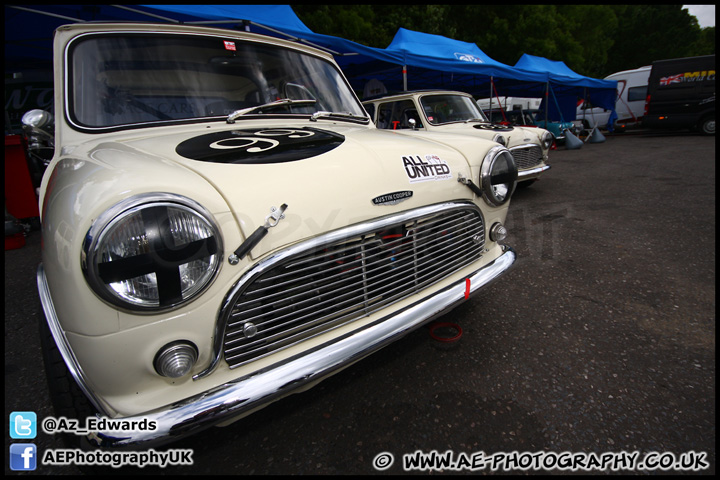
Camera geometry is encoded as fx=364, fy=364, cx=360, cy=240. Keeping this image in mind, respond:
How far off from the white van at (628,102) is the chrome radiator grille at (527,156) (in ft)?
41.3

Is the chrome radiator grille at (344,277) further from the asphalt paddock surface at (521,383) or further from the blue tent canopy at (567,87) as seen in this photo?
the blue tent canopy at (567,87)

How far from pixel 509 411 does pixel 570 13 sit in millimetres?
27975

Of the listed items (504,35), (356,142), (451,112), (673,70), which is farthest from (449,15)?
(356,142)

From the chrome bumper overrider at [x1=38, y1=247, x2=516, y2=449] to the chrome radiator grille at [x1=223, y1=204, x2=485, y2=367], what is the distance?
89mm

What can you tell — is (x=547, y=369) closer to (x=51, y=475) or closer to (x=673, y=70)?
(x=51, y=475)

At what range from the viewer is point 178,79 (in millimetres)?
2047

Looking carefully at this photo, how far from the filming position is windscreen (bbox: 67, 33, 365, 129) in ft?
6.10

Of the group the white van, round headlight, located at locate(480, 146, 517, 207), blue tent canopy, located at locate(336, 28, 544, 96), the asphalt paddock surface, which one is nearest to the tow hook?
the asphalt paddock surface

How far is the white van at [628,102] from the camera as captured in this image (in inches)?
588

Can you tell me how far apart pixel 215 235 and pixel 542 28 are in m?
21.4

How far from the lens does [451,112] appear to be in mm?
6012

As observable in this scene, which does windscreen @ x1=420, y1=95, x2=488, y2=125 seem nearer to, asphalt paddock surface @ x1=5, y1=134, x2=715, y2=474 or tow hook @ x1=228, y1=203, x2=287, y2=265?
asphalt paddock surface @ x1=5, y1=134, x2=715, y2=474

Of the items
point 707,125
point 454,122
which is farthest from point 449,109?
point 707,125

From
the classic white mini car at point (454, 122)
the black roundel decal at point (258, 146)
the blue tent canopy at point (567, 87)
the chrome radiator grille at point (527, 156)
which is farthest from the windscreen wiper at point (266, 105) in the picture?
the blue tent canopy at point (567, 87)
